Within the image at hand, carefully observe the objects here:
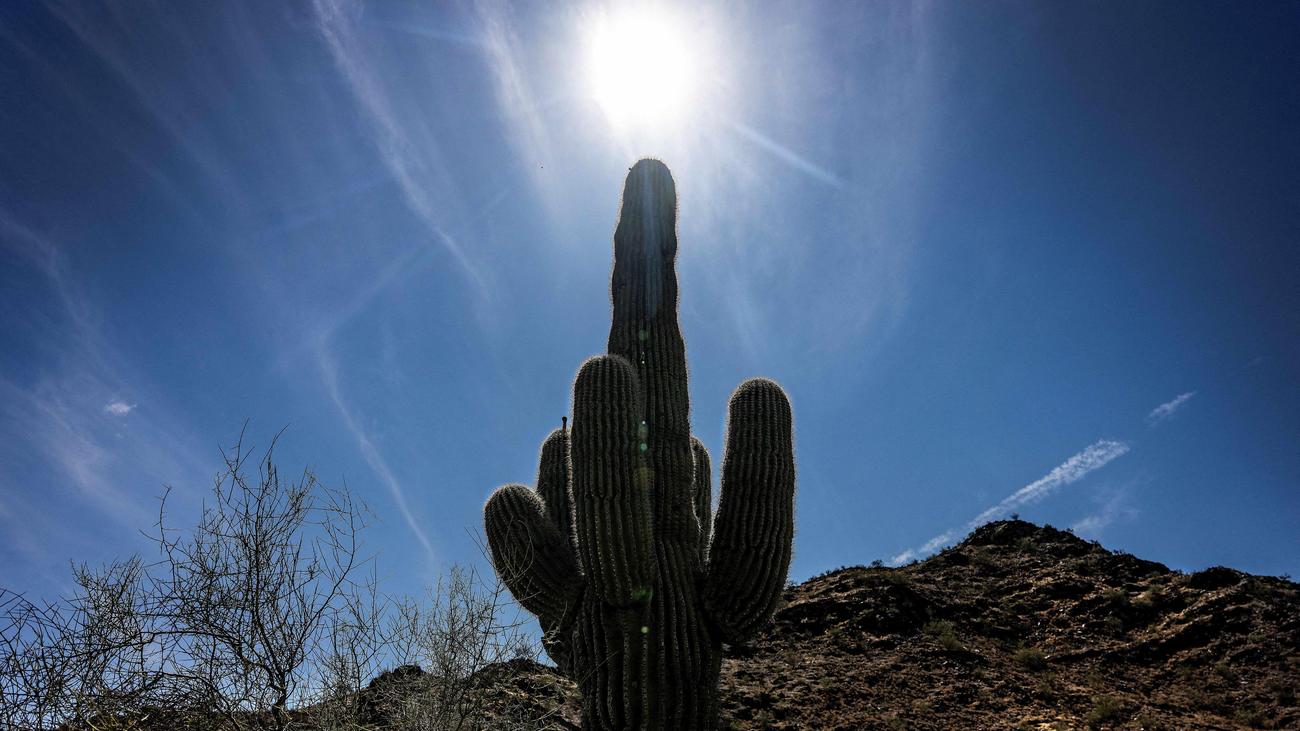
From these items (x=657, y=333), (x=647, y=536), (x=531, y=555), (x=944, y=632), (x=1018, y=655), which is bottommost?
(x=647, y=536)

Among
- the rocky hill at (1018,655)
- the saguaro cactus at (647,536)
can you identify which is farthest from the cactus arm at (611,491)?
the rocky hill at (1018,655)

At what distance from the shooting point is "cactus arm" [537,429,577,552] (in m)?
7.82

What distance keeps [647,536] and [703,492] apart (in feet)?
6.72

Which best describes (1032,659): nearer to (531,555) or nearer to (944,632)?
(944,632)

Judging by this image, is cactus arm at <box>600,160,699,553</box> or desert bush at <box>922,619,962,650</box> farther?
desert bush at <box>922,619,962,650</box>

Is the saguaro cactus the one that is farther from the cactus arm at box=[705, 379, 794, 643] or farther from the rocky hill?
the rocky hill

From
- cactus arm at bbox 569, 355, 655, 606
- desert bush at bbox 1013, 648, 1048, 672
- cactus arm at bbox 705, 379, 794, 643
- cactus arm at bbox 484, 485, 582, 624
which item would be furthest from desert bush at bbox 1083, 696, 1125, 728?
cactus arm at bbox 484, 485, 582, 624

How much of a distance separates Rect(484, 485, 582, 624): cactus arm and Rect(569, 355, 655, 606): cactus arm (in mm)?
533

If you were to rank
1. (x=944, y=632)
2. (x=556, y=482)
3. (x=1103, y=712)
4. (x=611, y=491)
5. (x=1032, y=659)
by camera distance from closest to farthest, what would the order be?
(x=611, y=491)
(x=556, y=482)
(x=1103, y=712)
(x=1032, y=659)
(x=944, y=632)

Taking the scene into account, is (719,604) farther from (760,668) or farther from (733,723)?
(760,668)

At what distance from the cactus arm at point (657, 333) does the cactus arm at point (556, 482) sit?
1.10 meters

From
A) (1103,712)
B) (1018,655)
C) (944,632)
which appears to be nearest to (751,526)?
(1103,712)

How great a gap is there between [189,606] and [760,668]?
25.7ft

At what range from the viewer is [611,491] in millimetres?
6402
